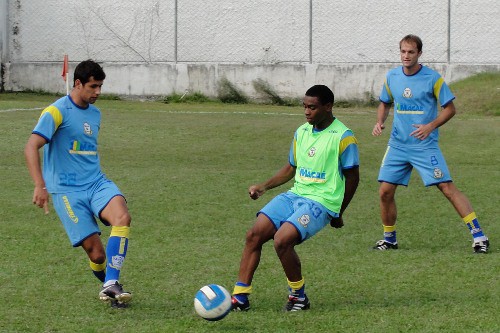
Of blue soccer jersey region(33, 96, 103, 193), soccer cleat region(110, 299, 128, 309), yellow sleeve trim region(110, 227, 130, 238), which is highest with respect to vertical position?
blue soccer jersey region(33, 96, 103, 193)

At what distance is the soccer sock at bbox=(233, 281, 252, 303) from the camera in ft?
24.1

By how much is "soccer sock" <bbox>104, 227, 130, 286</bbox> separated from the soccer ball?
79cm

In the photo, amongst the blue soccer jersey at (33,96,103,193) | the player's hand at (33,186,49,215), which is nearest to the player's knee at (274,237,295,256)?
the blue soccer jersey at (33,96,103,193)

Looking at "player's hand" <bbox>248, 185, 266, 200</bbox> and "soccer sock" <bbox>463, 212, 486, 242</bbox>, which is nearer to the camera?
"player's hand" <bbox>248, 185, 266, 200</bbox>

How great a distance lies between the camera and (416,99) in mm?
9617

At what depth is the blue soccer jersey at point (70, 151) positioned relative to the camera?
7.64m

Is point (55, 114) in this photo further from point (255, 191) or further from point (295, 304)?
point (295, 304)

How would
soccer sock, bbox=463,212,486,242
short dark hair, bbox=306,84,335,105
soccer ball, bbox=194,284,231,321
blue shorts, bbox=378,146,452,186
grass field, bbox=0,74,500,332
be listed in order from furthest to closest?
blue shorts, bbox=378,146,452,186 < soccer sock, bbox=463,212,486,242 < short dark hair, bbox=306,84,335,105 < grass field, bbox=0,74,500,332 < soccer ball, bbox=194,284,231,321

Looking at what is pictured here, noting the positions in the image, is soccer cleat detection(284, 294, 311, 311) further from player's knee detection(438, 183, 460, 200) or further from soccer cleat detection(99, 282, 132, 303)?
player's knee detection(438, 183, 460, 200)

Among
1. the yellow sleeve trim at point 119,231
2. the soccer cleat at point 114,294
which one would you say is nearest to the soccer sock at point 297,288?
the soccer cleat at point 114,294

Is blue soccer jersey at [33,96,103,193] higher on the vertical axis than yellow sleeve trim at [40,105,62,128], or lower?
lower

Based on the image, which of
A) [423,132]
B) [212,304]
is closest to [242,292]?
[212,304]

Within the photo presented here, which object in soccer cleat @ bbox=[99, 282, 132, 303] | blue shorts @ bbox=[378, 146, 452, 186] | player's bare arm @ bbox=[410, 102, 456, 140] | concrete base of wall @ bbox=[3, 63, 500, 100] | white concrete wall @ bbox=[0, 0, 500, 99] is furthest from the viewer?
white concrete wall @ bbox=[0, 0, 500, 99]

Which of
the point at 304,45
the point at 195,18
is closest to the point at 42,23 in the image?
the point at 195,18
